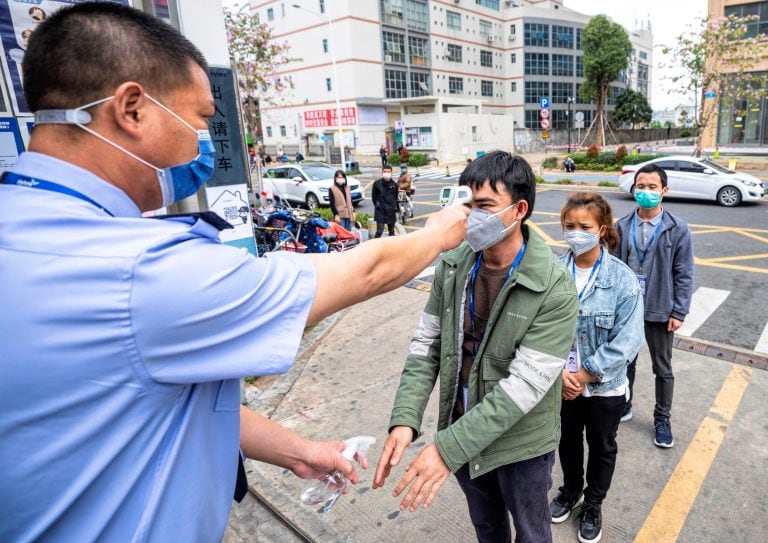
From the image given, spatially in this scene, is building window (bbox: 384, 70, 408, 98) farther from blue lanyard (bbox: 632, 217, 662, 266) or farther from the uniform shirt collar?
the uniform shirt collar

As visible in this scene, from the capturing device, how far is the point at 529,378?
1.86 m

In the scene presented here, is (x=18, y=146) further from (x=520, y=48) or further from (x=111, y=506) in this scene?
(x=520, y=48)

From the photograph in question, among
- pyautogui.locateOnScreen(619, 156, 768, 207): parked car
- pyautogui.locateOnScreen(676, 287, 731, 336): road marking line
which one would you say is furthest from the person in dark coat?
pyautogui.locateOnScreen(619, 156, 768, 207): parked car

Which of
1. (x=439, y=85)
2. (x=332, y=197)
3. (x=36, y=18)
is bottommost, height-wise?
(x=332, y=197)

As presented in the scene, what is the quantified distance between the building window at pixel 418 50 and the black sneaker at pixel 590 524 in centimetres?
4765

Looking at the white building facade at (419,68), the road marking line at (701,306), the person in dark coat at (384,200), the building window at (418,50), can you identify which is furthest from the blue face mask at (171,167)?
the building window at (418,50)

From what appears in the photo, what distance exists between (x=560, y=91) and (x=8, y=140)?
62.2 m

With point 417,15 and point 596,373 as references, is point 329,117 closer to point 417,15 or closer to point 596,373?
Answer: point 417,15

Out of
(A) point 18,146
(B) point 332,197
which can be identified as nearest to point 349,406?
(A) point 18,146

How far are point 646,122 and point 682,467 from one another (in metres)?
63.3

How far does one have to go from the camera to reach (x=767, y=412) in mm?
3732

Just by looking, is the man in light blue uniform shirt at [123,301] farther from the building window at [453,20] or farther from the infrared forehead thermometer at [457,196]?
the building window at [453,20]

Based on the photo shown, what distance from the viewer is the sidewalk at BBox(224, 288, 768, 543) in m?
2.77

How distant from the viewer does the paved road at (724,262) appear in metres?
5.52
